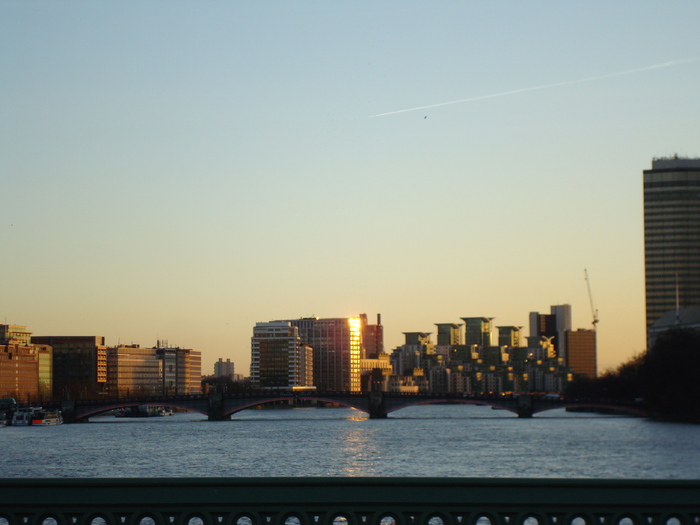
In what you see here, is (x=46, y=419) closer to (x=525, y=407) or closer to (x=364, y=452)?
(x=525, y=407)

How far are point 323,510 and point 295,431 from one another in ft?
329

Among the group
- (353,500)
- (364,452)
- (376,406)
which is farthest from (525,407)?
(353,500)

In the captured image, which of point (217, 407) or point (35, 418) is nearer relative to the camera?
point (35, 418)

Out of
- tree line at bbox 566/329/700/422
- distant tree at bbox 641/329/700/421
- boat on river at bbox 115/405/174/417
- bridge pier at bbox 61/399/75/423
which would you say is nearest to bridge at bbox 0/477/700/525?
tree line at bbox 566/329/700/422

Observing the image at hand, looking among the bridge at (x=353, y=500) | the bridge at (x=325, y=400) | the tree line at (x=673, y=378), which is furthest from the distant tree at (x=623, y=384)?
the bridge at (x=353, y=500)

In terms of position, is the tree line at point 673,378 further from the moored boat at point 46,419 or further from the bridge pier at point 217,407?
the moored boat at point 46,419

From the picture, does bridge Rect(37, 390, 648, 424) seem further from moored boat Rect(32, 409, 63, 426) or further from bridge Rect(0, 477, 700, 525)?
bridge Rect(0, 477, 700, 525)

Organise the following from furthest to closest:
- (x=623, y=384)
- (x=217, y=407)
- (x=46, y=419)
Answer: (x=623, y=384), (x=217, y=407), (x=46, y=419)

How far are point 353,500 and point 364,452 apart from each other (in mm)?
66825

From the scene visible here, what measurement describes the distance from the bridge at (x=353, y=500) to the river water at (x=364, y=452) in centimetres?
3711

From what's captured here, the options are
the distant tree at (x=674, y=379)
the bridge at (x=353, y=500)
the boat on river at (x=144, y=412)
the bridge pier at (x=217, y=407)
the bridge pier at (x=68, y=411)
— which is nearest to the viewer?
the bridge at (x=353, y=500)

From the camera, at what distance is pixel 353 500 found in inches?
266

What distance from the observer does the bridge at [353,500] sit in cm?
666

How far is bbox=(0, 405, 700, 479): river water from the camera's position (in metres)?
57.9
